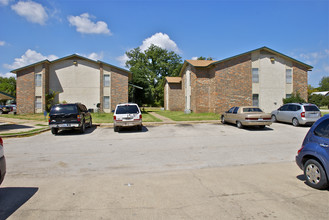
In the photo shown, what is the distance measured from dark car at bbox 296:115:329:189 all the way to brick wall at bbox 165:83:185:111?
3090 centimetres

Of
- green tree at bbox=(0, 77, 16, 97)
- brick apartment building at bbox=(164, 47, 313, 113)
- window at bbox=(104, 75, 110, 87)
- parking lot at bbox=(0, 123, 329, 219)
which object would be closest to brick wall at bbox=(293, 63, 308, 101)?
brick apartment building at bbox=(164, 47, 313, 113)

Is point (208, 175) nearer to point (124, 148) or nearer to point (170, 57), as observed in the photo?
point (124, 148)

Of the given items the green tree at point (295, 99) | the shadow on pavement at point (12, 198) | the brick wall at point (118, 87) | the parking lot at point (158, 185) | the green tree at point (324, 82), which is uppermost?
the green tree at point (324, 82)

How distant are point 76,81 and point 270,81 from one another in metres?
23.1

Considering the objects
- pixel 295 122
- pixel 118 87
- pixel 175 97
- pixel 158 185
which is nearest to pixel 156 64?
pixel 175 97

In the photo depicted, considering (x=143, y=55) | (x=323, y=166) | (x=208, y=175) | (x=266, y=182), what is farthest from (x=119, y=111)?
(x=143, y=55)

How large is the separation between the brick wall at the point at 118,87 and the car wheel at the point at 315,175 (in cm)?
2436

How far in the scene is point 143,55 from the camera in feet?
216

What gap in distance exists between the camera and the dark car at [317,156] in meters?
4.20

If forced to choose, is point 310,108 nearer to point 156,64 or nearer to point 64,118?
point 64,118

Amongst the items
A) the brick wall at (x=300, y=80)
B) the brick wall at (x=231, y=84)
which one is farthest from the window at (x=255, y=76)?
the brick wall at (x=300, y=80)

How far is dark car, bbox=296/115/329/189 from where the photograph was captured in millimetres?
4195

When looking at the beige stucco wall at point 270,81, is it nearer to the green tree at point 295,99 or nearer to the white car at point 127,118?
the green tree at point 295,99

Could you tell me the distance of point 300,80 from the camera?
82.2 ft
